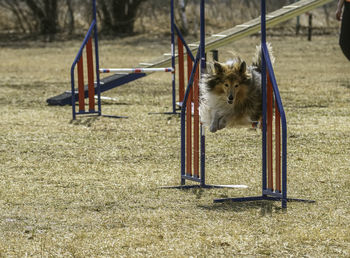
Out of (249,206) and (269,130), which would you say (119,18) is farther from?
(249,206)

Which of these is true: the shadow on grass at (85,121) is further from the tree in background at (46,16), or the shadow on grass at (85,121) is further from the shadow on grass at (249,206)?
the tree in background at (46,16)

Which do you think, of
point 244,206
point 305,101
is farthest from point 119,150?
point 305,101

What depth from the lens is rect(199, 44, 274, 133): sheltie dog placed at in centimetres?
581

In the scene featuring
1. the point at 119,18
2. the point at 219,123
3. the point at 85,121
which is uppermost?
the point at 119,18

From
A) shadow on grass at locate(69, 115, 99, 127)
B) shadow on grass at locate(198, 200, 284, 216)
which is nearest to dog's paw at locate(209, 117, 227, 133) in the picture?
shadow on grass at locate(198, 200, 284, 216)

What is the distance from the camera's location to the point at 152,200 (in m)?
5.38

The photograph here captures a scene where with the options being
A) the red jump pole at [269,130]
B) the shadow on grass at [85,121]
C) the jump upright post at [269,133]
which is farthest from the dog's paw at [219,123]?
the shadow on grass at [85,121]

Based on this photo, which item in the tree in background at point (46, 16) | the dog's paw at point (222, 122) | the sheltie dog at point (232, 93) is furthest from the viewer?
the tree in background at point (46, 16)

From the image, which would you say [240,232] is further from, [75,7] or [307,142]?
[75,7]

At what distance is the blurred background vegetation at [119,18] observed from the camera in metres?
28.6

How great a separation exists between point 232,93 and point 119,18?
80.2 feet

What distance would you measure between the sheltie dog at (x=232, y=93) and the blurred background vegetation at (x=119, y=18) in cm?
2235

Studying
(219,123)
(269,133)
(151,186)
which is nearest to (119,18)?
(219,123)

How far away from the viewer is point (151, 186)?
19.3 ft
